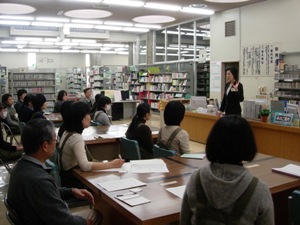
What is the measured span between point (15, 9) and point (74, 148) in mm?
7088

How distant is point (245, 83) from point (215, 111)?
1841mm

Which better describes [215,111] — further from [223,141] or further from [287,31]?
[223,141]

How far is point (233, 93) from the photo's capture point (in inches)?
237

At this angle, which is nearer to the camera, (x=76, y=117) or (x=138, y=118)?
(x=76, y=117)

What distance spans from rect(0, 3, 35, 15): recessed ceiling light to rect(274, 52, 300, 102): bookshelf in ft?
20.7

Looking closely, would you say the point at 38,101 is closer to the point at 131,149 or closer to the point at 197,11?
the point at 131,149

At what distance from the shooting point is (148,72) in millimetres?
12875

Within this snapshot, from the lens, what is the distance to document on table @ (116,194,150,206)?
183 cm

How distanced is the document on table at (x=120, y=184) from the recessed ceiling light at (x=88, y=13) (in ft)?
24.2

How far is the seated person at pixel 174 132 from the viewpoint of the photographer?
3.09 m

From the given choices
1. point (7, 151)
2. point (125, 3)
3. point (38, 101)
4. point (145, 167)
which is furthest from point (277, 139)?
point (125, 3)

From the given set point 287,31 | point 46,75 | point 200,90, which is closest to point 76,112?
point 287,31

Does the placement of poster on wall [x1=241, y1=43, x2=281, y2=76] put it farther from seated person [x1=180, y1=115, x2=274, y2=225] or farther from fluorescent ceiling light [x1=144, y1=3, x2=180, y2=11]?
seated person [x1=180, y1=115, x2=274, y2=225]

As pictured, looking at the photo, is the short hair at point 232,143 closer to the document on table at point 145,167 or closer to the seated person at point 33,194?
the seated person at point 33,194
